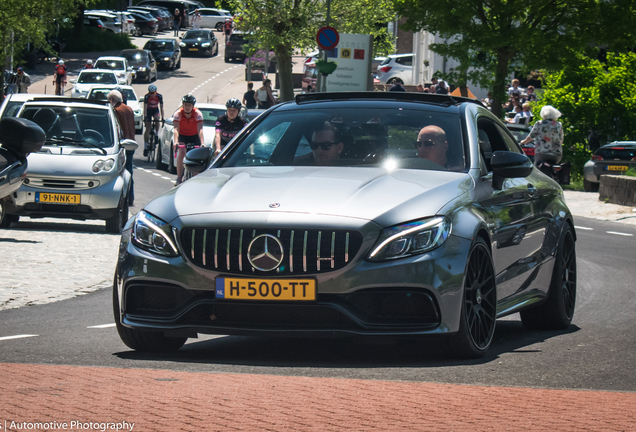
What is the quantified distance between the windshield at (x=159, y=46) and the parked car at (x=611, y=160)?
46.6m

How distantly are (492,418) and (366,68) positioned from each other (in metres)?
27.7

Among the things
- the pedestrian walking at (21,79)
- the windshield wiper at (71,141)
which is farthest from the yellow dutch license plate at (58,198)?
the pedestrian walking at (21,79)

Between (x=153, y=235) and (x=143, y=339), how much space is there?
72 cm

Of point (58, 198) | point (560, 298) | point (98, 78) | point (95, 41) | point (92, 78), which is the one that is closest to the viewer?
point (560, 298)

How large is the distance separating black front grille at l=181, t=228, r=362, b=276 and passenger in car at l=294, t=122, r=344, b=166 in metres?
1.25

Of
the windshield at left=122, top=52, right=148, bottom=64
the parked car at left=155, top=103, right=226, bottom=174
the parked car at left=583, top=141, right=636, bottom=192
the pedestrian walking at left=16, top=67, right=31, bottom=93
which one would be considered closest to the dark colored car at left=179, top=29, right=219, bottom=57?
the windshield at left=122, top=52, right=148, bottom=64

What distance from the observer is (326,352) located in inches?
256

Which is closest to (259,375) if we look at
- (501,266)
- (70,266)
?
(501,266)

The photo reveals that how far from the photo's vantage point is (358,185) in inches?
241

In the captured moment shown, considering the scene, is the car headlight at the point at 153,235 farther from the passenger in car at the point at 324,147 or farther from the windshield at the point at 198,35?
the windshield at the point at 198,35

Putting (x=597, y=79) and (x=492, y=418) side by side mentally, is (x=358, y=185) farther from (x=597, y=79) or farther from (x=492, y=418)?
(x=597, y=79)

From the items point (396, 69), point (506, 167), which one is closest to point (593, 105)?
point (506, 167)

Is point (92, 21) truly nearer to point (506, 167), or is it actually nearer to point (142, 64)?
point (142, 64)

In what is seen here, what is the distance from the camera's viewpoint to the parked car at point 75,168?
50.6 ft
